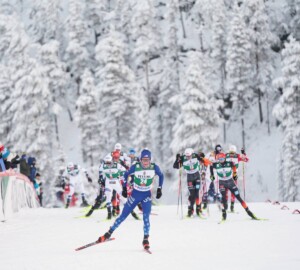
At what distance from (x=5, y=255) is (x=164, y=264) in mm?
3196

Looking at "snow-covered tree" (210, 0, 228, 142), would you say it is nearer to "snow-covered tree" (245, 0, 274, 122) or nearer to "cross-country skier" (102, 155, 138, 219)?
"snow-covered tree" (245, 0, 274, 122)

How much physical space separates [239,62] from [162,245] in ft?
123

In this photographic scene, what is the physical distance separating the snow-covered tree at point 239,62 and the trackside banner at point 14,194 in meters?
27.0

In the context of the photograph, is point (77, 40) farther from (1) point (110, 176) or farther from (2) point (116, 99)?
(1) point (110, 176)

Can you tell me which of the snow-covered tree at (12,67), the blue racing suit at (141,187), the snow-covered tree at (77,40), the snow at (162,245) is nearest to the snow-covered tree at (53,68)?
the snow-covered tree at (77,40)

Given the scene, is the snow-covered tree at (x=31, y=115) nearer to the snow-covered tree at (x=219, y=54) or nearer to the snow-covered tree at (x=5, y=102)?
the snow-covered tree at (x=5, y=102)

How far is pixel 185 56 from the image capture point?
6075 cm

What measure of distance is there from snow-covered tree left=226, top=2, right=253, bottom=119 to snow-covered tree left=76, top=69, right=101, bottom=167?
14351mm

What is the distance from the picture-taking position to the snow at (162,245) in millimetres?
7191

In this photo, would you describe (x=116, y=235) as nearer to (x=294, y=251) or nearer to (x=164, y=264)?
(x=164, y=264)

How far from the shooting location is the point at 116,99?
143 ft

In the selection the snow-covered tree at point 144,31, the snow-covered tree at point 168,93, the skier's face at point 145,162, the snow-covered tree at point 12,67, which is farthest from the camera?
the snow-covered tree at point 144,31

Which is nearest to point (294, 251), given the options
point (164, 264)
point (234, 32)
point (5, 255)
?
point (164, 264)

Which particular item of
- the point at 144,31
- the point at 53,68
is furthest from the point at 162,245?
the point at 53,68
